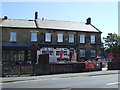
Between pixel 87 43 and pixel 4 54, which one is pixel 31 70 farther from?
pixel 87 43

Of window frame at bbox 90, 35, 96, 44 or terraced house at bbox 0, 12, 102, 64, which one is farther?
window frame at bbox 90, 35, 96, 44

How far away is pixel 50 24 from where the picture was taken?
131 feet

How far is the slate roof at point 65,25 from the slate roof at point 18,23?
152cm

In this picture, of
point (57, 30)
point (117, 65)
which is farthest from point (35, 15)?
point (117, 65)

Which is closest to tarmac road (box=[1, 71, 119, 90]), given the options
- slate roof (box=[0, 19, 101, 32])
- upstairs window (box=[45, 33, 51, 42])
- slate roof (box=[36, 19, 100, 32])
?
upstairs window (box=[45, 33, 51, 42])

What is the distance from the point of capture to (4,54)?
34000mm

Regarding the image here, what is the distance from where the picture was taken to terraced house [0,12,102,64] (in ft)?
113

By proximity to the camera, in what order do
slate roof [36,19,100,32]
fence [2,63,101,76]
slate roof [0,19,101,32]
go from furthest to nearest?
slate roof [36,19,100,32], slate roof [0,19,101,32], fence [2,63,101,76]

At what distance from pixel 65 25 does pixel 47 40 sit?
631 cm

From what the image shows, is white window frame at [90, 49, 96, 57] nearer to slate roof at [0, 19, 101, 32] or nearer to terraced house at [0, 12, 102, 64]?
terraced house at [0, 12, 102, 64]

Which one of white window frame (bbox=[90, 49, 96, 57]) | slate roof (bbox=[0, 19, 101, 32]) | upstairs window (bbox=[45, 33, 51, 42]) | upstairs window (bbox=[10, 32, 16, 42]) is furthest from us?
white window frame (bbox=[90, 49, 96, 57])

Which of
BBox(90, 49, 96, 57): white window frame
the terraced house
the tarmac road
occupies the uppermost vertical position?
Answer: the terraced house

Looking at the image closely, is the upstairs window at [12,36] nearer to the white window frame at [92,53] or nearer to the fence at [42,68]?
the fence at [42,68]

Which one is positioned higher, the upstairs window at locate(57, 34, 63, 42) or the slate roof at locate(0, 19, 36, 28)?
the slate roof at locate(0, 19, 36, 28)
